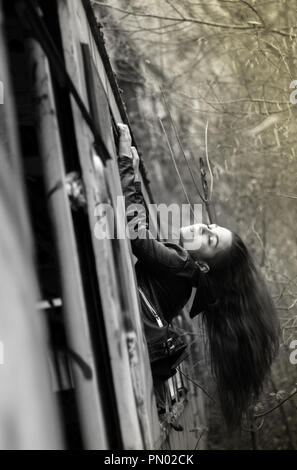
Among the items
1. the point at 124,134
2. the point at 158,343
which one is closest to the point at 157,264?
the point at 158,343

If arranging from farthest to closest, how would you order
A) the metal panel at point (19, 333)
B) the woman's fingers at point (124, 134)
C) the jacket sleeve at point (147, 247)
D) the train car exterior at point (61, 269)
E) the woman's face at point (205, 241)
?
1. the woman's face at point (205, 241)
2. the woman's fingers at point (124, 134)
3. the jacket sleeve at point (147, 247)
4. the train car exterior at point (61, 269)
5. the metal panel at point (19, 333)

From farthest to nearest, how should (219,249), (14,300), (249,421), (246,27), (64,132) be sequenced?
(246,27) → (249,421) → (219,249) → (64,132) → (14,300)

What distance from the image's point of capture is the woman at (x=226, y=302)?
327cm

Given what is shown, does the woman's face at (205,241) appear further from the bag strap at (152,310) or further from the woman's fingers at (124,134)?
the woman's fingers at (124,134)

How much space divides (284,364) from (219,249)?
1196 mm

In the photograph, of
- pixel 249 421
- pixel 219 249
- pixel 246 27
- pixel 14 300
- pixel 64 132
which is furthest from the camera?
pixel 246 27

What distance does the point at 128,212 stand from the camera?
9.00 ft

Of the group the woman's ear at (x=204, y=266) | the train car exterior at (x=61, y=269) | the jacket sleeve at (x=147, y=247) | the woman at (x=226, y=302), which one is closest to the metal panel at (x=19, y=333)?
the train car exterior at (x=61, y=269)

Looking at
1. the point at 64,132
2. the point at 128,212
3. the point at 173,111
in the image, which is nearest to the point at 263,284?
the point at 128,212


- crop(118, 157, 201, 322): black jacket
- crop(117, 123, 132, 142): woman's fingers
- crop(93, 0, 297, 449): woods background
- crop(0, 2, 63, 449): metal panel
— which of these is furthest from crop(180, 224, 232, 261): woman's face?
crop(0, 2, 63, 449): metal panel

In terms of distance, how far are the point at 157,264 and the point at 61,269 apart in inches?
52.7

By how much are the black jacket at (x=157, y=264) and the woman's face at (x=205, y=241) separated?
0.37 meters

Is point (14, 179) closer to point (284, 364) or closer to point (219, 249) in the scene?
point (219, 249)

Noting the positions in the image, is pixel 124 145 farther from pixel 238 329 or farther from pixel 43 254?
pixel 238 329
